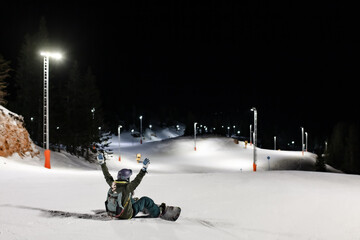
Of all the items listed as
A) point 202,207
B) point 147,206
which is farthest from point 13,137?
point 147,206

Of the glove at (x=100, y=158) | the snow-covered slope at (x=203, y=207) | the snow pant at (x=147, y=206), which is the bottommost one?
the snow-covered slope at (x=203, y=207)

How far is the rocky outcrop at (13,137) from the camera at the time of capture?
17.9 m

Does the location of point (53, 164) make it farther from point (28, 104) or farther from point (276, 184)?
point (28, 104)

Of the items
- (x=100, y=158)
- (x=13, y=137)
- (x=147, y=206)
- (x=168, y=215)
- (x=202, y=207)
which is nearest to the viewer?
(x=100, y=158)

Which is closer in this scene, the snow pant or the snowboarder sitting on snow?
the snowboarder sitting on snow

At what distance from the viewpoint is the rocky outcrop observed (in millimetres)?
17875

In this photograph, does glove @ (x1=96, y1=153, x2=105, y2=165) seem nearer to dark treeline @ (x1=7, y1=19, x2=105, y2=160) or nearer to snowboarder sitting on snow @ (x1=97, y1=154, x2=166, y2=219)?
snowboarder sitting on snow @ (x1=97, y1=154, x2=166, y2=219)

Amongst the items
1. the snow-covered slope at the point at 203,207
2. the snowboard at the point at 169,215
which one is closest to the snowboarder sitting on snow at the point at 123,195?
the snow-covered slope at the point at 203,207

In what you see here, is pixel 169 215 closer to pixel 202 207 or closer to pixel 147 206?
pixel 147 206

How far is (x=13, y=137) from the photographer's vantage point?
62.1 ft

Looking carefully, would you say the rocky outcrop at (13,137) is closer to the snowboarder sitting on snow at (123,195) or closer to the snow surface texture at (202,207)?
the snow surface texture at (202,207)

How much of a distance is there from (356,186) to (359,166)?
316 feet

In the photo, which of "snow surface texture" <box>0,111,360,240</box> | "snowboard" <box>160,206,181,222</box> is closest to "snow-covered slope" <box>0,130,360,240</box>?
"snow surface texture" <box>0,111,360,240</box>

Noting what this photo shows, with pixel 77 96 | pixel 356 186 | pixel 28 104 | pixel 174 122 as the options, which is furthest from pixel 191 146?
pixel 174 122
